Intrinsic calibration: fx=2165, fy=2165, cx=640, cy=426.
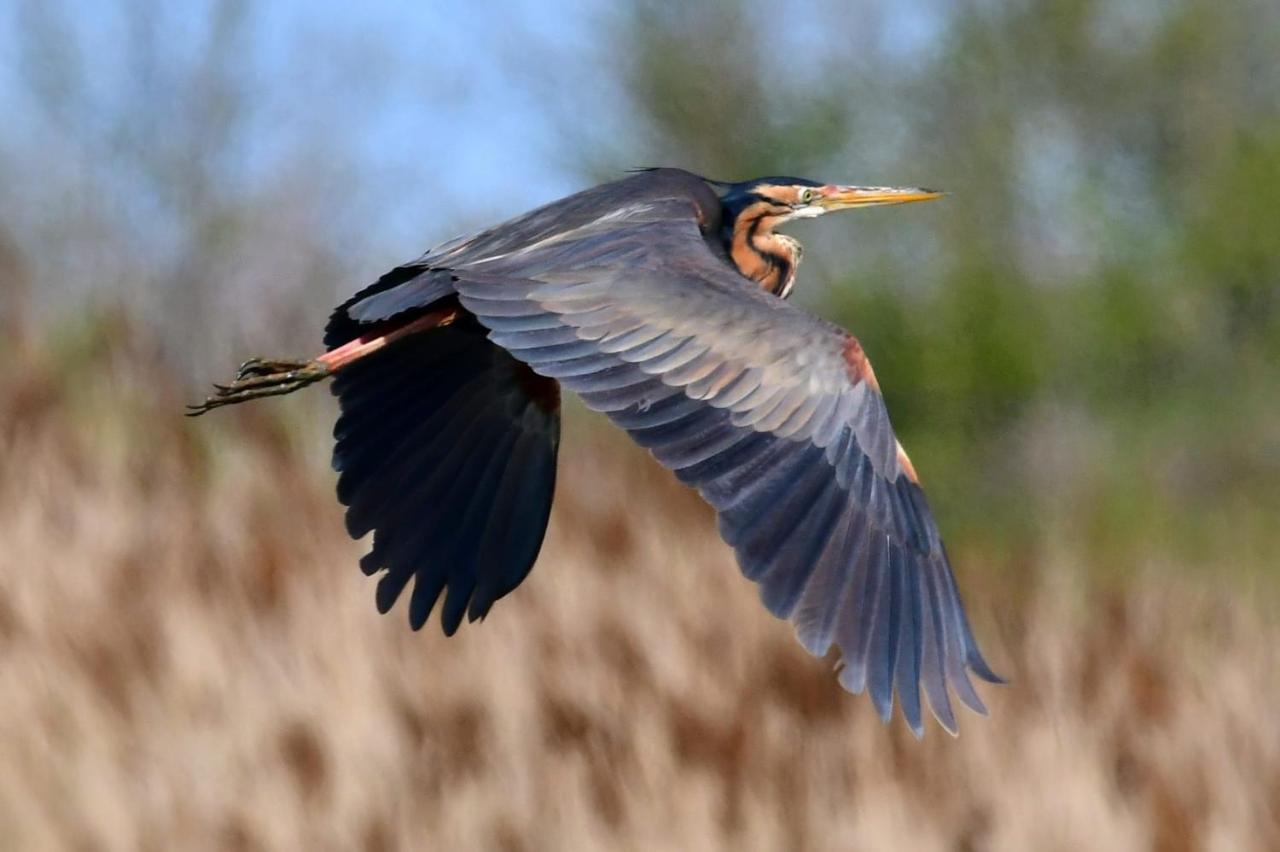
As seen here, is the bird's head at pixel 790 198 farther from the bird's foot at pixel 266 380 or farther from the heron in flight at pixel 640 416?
the bird's foot at pixel 266 380

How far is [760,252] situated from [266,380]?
1.37 meters

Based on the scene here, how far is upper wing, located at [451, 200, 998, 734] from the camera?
3965 millimetres

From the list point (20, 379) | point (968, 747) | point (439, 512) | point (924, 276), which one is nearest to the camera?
point (439, 512)

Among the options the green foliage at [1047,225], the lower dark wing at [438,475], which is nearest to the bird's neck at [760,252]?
the lower dark wing at [438,475]

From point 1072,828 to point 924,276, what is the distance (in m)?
11.6

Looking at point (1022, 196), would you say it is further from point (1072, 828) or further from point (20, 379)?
point (1072, 828)

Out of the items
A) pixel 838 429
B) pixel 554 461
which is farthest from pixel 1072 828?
pixel 838 429

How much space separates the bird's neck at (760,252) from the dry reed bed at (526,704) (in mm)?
1807

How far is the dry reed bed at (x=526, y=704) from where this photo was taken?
21.3 feet

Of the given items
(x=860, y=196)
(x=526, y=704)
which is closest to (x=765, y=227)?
(x=860, y=196)

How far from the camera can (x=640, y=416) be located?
4.08m

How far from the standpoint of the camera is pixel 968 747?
22.8ft

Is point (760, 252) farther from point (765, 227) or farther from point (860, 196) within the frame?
point (860, 196)

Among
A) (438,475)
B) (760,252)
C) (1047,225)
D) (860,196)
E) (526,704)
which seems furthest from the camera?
(1047,225)
